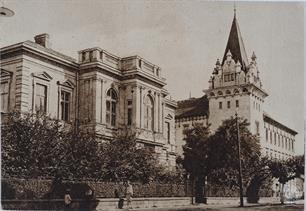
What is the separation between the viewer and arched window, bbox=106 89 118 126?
493 centimetres

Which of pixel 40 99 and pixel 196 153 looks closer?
pixel 40 99

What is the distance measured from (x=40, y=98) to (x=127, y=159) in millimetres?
987

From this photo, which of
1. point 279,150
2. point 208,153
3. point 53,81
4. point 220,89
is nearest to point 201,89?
point 220,89

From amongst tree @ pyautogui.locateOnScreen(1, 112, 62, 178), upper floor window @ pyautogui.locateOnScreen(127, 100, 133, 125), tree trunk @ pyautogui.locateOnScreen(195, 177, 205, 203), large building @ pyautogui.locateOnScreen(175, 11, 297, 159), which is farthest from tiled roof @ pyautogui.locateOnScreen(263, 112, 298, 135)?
tree @ pyautogui.locateOnScreen(1, 112, 62, 178)

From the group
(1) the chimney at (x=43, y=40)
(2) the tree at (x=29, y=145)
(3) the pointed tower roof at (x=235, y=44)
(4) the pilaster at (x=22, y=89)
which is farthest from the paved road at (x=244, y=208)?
(1) the chimney at (x=43, y=40)

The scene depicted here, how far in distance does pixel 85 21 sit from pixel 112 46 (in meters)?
0.33

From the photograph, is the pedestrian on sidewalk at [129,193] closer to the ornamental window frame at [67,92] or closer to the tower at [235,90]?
the ornamental window frame at [67,92]

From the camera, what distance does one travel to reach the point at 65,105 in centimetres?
480

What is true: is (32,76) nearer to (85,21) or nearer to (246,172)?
(85,21)

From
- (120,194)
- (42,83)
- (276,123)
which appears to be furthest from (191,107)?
(42,83)

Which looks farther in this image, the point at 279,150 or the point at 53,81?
the point at 279,150

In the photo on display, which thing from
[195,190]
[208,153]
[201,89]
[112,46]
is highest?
[112,46]

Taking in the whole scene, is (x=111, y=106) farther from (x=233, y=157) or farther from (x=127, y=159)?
(x=233, y=157)

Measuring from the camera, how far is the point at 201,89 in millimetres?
5039
